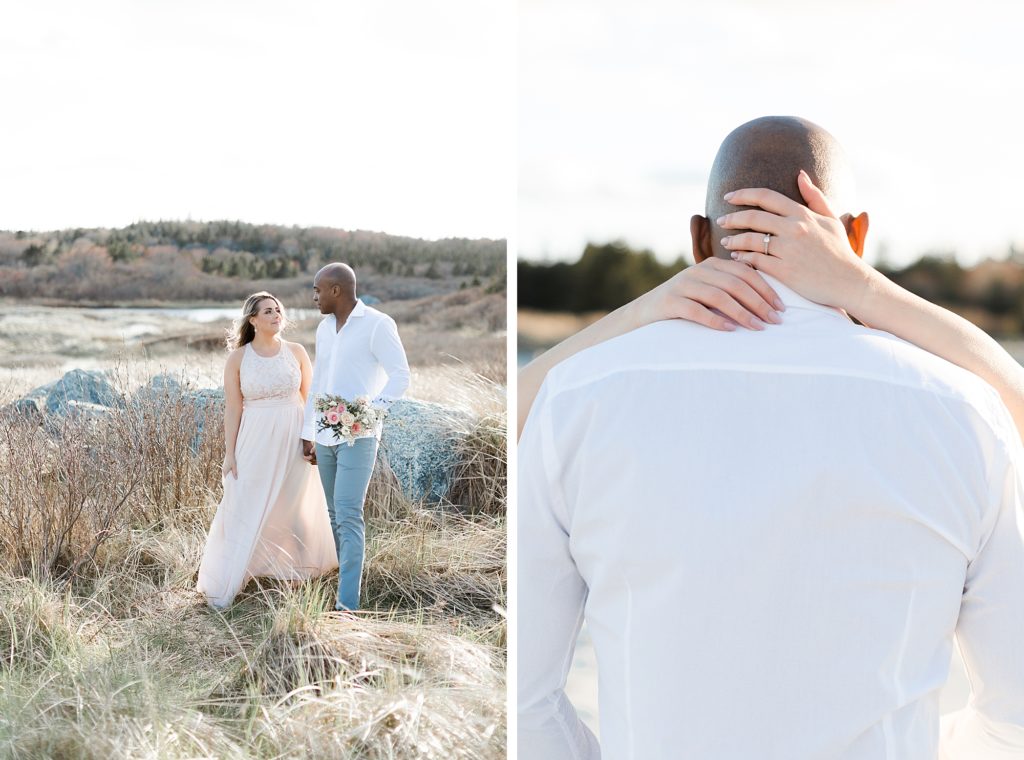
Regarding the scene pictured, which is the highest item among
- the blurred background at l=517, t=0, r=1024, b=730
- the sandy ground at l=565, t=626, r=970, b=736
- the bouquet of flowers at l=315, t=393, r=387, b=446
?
the blurred background at l=517, t=0, r=1024, b=730

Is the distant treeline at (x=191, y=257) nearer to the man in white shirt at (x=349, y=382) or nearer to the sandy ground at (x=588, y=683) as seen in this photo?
the man in white shirt at (x=349, y=382)

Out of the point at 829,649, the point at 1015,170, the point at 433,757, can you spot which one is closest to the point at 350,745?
the point at 433,757

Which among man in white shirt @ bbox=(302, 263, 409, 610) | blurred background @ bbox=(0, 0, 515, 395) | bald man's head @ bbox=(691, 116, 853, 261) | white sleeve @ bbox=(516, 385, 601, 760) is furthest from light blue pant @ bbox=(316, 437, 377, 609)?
bald man's head @ bbox=(691, 116, 853, 261)

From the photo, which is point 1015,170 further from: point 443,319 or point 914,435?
point 914,435

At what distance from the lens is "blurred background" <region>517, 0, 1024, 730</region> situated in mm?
15523

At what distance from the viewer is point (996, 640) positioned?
112cm

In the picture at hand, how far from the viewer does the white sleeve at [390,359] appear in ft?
12.3

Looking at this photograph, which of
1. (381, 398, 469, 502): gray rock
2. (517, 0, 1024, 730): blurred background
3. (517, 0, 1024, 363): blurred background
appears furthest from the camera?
(517, 0, 1024, 363): blurred background

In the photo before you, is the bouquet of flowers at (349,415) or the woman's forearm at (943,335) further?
the bouquet of flowers at (349,415)

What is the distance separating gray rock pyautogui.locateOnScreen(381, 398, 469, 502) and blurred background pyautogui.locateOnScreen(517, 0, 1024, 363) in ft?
29.3

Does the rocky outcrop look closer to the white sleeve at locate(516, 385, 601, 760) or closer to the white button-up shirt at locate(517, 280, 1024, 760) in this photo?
the white sleeve at locate(516, 385, 601, 760)

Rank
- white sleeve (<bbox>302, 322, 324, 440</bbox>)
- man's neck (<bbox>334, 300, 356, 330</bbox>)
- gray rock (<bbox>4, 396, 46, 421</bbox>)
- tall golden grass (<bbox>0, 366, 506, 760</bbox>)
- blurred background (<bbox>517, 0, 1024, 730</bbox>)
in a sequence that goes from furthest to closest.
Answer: blurred background (<bbox>517, 0, 1024, 730</bbox>)
gray rock (<bbox>4, 396, 46, 421</bbox>)
white sleeve (<bbox>302, 322, 324, 440</bbox>)
man's neck (<bbox>334, 300, 356, 330</bbox>)
tall golden grass (<bbox>0, 366, 506, 760</bbox>)

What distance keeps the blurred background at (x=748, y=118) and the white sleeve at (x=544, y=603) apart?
12592 millimetres

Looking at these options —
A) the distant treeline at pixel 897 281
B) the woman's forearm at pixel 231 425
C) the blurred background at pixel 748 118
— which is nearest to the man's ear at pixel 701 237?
the woman's forearm at pixel 231 425
